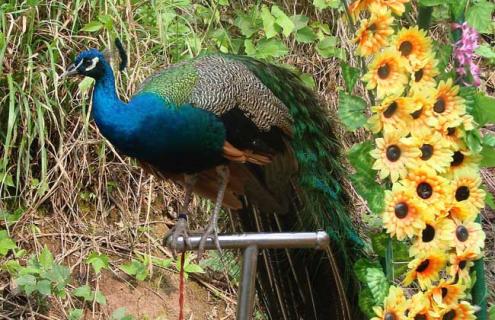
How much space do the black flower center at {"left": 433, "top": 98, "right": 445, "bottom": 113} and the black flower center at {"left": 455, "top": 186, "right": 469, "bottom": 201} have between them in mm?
154

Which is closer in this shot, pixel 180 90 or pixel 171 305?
pixel 180 90

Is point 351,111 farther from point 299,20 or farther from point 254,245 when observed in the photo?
point 299,20

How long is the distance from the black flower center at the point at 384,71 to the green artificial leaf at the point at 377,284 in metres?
0.39

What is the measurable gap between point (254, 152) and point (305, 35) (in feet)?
5.12

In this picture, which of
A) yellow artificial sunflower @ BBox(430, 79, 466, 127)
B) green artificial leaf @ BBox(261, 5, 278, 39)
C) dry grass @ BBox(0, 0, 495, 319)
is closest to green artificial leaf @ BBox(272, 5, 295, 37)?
green artificial leaf @ BBox(261, 5, 278, 39)

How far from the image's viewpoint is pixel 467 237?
1725 millimetres

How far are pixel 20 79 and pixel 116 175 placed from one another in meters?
0.47

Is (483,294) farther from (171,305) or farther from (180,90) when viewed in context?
(171,305)

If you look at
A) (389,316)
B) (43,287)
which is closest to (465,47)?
(389,316)

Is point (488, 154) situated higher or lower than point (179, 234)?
higher

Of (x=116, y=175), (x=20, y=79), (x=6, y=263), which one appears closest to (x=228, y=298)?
(x=116, y=175)

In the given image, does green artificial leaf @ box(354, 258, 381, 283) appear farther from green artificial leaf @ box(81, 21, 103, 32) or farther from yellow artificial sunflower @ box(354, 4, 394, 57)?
green artificial leaf @ box(81, 21, 103, 32)

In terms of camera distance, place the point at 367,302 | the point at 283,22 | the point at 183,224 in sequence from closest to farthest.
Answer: the point at 367,302, the point at 183,224, the point at 283,22

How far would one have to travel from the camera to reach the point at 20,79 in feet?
10.3
